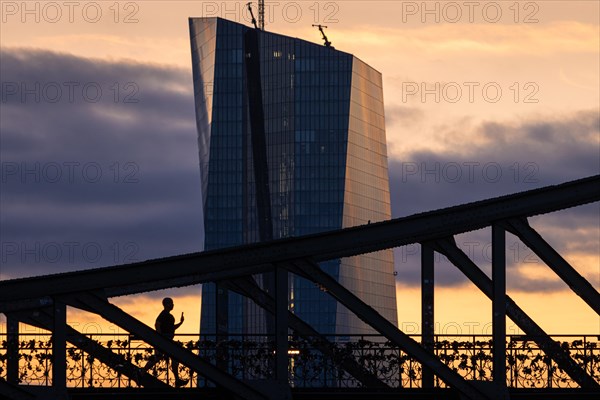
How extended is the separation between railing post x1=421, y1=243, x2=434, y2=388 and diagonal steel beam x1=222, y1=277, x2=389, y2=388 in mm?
1164

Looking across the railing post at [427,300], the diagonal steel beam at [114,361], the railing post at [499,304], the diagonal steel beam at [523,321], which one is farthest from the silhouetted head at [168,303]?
the railing post at [499,304]

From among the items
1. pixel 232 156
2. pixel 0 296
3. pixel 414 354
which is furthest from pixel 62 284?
pixel 232 156

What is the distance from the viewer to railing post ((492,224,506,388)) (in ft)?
103

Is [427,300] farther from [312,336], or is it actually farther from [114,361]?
[114,361]

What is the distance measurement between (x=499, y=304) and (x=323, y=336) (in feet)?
13.9

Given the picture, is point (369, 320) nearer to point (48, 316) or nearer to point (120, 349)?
point (120, 349)

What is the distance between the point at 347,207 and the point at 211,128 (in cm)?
1857

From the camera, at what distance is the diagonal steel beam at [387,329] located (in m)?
30.5

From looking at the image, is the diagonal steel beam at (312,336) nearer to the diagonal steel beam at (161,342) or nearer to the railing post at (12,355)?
the diagonal steel beam at (161,342)

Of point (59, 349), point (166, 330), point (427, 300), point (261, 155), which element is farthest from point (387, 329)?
point (261, 155)

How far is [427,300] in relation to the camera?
113 ft

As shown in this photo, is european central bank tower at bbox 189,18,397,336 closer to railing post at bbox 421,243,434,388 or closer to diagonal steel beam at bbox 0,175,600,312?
railing post at bbox 421,243,434,388

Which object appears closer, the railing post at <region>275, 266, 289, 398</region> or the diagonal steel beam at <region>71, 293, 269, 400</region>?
the diagonal steel beam at <region>71, 293, 269, 400</region>

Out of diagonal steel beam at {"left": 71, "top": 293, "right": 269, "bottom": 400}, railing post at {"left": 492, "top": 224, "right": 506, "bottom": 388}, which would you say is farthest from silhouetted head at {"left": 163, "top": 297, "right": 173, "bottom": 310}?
railing post at {"left": 492, "top": 224, "right": 506, "bottom": 388}
